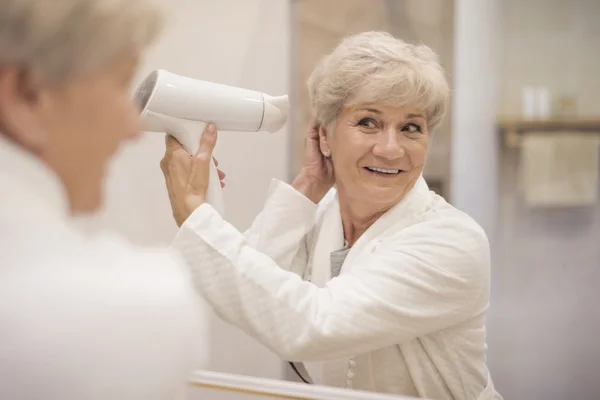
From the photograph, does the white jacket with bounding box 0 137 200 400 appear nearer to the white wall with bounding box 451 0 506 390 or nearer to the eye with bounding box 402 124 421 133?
the eye with bounding box 402 124 421 133

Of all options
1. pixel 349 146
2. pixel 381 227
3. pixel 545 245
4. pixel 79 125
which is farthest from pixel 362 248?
pixel 545 245

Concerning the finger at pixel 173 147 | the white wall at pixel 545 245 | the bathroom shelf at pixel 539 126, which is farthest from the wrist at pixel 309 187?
the bathroom shelf at pixel 539 126

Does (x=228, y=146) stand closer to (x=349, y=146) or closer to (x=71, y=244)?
(x=349, y=146)

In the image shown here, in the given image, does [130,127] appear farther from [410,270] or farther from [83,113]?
[410,270]

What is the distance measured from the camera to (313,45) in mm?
928

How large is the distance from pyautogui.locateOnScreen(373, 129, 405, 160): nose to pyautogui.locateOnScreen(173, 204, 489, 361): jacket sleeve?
0.10 meters

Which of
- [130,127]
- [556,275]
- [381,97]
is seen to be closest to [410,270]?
[381,97]

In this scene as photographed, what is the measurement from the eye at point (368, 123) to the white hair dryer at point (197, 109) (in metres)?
0.12

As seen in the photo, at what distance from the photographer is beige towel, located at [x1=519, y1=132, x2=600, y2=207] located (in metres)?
1.28

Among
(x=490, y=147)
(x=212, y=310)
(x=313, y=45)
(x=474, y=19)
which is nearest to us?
(x=212, y=310)

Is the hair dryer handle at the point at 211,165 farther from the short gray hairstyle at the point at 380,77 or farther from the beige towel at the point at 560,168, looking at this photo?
the beige towel at the point at 560,168

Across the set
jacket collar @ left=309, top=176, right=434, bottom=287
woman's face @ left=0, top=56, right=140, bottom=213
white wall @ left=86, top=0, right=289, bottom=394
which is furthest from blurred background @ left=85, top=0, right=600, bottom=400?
woman's face @ left=0, top=56, right=140, bottom=213

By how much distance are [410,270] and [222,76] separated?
35cm

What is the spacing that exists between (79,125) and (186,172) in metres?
0.35
